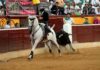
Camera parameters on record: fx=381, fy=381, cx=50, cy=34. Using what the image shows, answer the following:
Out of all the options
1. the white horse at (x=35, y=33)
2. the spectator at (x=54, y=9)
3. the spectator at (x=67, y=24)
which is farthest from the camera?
the spectator at (x=54, y=9)

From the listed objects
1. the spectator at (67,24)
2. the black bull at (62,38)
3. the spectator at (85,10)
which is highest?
the spectator at (85,10)

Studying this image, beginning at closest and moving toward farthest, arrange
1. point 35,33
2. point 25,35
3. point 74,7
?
point 35,33 < point 25,35 < point 74,7

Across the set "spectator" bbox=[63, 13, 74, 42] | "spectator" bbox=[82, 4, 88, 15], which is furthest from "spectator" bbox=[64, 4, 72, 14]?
"spectator" bbox=[63, 13, 74, 42]

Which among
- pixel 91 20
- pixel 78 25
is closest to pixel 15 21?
pixel 78 25

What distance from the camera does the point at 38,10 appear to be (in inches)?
594

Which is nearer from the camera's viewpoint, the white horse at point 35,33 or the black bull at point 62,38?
the white horse at point 35,33

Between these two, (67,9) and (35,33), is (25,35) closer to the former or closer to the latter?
(35,33)

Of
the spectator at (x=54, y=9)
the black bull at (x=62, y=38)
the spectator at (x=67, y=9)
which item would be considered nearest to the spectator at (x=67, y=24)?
the black bull at (x=62, y=38)

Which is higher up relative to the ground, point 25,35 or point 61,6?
point 61,6

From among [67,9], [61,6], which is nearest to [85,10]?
[67,9]

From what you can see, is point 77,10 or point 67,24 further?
point 77,10

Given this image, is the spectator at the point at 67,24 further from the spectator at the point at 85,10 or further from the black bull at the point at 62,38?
the spectator at the point at 85,10

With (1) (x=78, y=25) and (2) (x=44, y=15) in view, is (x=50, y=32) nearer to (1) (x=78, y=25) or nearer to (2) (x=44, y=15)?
(2) (x=44, y=15)

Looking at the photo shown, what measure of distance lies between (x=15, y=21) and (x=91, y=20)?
4.94 metres
